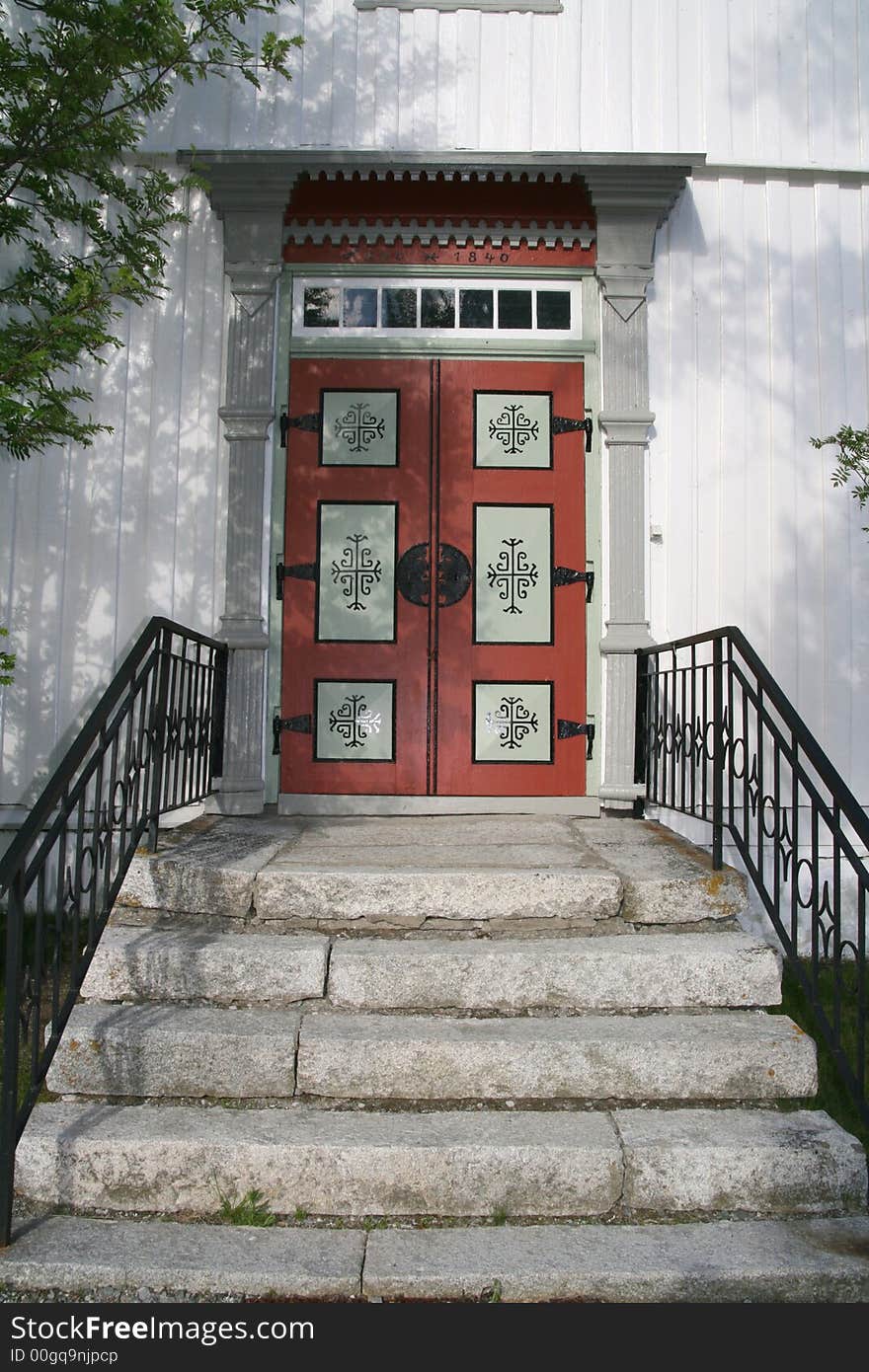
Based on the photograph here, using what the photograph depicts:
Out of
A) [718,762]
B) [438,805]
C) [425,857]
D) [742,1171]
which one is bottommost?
[742,1171]

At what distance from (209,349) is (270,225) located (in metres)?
0.78

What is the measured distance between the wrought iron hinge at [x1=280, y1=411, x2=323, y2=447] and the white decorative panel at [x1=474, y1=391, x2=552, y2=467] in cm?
93

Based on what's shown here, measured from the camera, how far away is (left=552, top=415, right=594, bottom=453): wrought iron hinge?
545 cm

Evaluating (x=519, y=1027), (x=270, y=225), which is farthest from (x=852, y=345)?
(x=519, y=1027)

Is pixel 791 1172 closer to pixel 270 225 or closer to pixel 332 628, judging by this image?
pixel 332 628

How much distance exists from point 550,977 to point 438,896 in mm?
524

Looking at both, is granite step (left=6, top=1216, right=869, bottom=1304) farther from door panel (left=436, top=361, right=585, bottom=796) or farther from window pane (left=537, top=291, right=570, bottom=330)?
window pane (left=537, top=291, right=570, bottom=330)

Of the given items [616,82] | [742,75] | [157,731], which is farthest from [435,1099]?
[742,75]

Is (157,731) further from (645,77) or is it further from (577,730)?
(645,77)

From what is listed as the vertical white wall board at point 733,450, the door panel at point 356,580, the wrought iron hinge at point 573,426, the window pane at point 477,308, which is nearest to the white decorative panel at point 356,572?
the door panel at point 356,580

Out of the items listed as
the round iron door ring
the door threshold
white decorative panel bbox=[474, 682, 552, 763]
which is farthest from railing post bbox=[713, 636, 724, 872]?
the round iron door ring

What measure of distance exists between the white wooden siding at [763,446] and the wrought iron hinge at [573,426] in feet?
1.26

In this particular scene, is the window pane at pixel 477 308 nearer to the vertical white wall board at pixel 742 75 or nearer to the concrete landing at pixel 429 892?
the vertical white wall board at pixel 742 75

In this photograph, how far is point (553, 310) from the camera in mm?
5516
